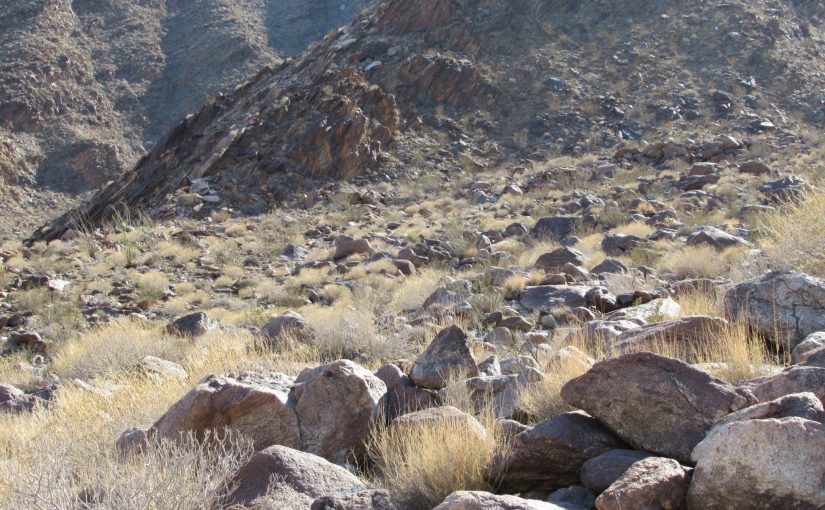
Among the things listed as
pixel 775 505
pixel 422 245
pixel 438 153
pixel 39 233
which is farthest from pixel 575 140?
pixel 775 505

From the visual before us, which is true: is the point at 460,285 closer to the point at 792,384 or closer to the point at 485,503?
the point at 792,384

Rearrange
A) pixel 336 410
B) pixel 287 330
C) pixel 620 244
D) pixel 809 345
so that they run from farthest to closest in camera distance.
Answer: pixel 620 244
pixel 287 330
pixel 809 345
pixel 336 410

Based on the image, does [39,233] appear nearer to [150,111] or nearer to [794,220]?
[150,111]

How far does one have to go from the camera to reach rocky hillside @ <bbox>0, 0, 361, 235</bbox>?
37062 millimetres

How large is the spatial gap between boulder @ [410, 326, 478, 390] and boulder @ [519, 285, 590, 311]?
3.29m

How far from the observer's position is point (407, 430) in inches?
150

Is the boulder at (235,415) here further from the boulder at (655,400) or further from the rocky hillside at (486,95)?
the rocky hillside at (486,95)

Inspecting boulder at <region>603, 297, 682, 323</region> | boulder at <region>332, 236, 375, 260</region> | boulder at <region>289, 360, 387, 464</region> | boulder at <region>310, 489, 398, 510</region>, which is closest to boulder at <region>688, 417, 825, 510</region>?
boulder at <region>310, 489, 398, 510</region>

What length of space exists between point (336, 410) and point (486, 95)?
25.5 meters

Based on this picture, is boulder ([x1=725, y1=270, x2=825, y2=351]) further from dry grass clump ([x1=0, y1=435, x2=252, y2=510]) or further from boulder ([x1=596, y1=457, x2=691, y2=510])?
dry grass clump ([x1=0, y1=435, x2=252, y2=510])

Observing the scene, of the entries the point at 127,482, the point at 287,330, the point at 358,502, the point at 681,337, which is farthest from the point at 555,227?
the point at 127,482

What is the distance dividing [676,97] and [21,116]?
31.4 m

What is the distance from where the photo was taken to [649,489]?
2729 millimetres

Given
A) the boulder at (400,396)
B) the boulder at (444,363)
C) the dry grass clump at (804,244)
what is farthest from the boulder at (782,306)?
the boulder at (400,396)
